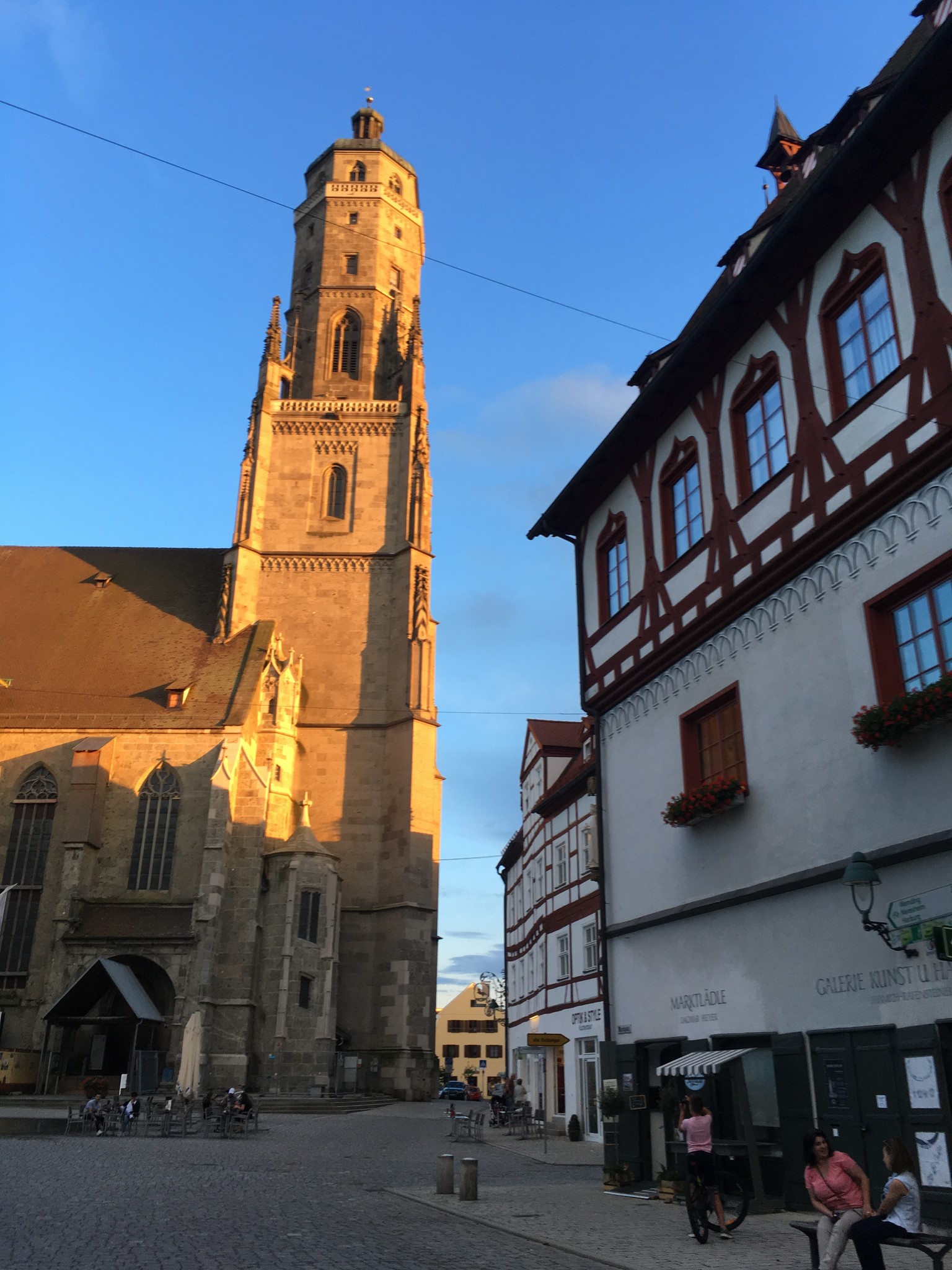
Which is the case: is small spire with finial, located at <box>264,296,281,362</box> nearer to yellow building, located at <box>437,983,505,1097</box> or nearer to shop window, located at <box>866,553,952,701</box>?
shop window, located at <box>866,553,952,701</box>

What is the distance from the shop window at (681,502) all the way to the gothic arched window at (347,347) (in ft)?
129

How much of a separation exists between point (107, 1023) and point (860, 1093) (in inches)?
1061

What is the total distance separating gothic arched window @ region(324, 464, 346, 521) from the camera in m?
46.2

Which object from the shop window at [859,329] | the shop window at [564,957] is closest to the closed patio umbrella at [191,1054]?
the shop window at [564,957]

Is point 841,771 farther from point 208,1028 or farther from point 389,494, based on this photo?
point 389,494

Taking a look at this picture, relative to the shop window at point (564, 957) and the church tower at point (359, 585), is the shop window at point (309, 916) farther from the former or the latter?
the shop window at point (564, 957)

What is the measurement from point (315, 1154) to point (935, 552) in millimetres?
14736

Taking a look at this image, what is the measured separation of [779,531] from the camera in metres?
11.1

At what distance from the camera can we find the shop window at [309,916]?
115 ft

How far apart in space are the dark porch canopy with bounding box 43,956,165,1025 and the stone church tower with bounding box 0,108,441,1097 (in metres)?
0.12

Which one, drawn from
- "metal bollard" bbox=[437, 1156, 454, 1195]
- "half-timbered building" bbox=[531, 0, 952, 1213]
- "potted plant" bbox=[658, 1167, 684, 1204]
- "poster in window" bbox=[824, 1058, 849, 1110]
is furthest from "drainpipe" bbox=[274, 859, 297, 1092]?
"poster in window" bbox=[824, 1058, 849, 1110]

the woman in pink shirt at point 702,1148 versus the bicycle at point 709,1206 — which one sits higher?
the woman in pink shirt at point 702,1148

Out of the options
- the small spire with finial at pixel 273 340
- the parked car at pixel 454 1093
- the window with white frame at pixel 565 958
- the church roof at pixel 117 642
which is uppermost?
the small spire with finial at pixel 273 340

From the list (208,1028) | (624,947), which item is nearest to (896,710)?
(624,947)
